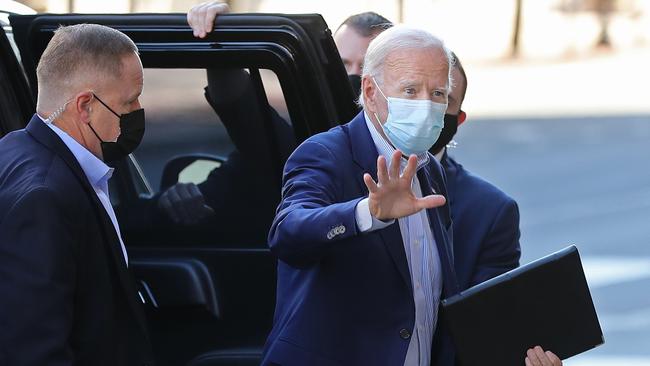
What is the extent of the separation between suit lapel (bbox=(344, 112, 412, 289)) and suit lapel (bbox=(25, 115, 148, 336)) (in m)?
0.60

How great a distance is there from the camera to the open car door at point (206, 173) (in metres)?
3.51

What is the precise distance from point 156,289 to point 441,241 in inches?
43.9

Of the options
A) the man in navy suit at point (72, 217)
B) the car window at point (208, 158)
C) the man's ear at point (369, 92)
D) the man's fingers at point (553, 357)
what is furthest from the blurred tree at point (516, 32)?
the man in navy suit at point (72, 217)

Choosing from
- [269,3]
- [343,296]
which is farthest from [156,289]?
[269,3]

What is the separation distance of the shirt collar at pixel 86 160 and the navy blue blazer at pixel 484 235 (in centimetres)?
111

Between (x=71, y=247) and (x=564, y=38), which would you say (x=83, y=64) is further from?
(x=564, y=38)

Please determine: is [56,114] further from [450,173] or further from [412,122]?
[450,173]

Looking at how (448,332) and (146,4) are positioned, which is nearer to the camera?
(448,332)

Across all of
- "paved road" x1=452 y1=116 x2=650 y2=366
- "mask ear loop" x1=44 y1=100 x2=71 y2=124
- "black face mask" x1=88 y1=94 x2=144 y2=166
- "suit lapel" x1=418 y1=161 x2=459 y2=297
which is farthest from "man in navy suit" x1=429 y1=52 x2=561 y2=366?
"paved road" x1=452 y1=116 x2=650 y2=366

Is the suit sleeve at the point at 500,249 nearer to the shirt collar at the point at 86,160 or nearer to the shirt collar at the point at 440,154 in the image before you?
the shirt collar at the point at 440,154

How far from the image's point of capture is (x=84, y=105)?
2.90 m

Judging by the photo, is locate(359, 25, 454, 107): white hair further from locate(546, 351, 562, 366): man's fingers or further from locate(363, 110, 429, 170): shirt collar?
locate(546, 351, 562, 366): man's fingers

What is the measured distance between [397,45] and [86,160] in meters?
0.79

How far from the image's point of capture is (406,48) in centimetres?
302
